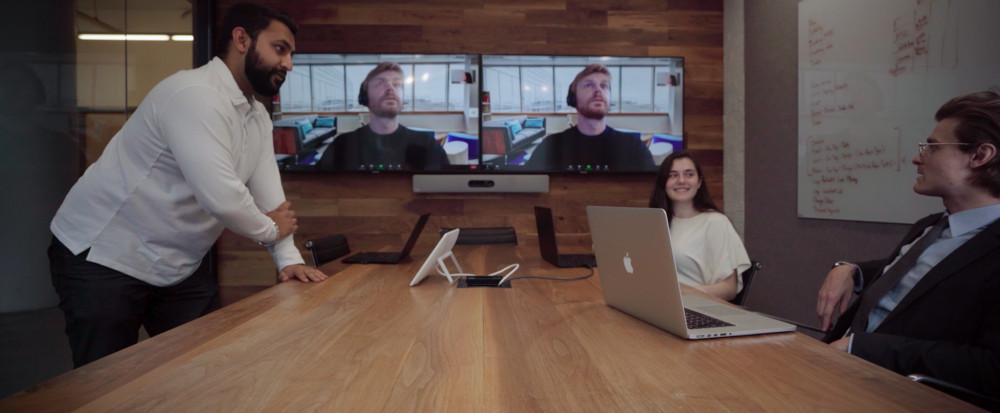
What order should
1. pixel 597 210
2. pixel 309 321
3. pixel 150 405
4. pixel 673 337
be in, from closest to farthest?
pixel 150 405 < pixel 673 337 < pixel 309 321 < pixel 597 210

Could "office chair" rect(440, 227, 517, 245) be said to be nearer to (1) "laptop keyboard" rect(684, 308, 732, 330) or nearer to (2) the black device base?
(2) the black device base

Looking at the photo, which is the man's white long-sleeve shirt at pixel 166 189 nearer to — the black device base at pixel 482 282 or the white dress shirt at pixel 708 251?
the black device base at pixel 482 282

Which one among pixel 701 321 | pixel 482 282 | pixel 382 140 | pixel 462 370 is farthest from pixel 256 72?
pixel 382 140

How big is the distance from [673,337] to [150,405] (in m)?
0.93

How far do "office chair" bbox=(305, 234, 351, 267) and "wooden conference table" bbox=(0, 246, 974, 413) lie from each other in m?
1.29

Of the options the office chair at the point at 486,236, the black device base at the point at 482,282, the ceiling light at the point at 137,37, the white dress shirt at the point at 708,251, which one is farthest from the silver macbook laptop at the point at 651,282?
the ceiling light at the point at 137,37

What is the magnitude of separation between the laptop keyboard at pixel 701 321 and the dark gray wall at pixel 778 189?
7.38 feet

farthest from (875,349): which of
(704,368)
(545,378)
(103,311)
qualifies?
(103,311)

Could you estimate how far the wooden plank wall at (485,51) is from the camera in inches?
177

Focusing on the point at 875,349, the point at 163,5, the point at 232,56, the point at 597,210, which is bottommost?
the point at 875,349

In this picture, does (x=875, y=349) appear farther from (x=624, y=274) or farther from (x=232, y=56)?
(x=232, y=56)

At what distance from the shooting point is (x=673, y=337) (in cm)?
126

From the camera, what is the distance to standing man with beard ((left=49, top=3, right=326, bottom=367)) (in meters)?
1.84

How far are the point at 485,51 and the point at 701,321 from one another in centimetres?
349
